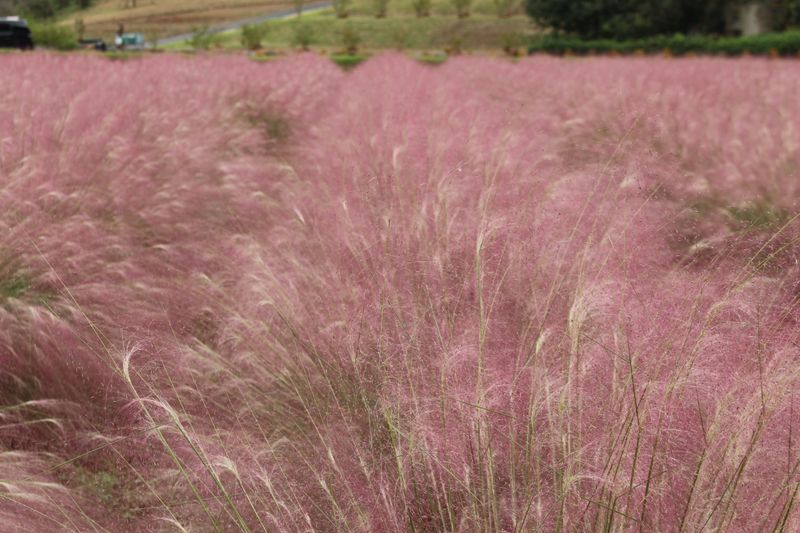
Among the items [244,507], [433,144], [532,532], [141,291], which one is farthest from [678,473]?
[433,144]

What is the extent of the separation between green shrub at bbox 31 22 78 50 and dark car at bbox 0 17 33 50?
160cm

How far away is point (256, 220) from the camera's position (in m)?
3.88

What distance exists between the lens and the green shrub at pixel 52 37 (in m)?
32.0

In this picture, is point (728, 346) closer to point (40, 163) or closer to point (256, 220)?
point (256, 220)

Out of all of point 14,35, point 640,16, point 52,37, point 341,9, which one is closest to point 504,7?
point 341,9

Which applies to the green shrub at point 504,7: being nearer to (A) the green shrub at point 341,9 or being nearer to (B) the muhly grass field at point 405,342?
(A) the green shrub at point 341,9

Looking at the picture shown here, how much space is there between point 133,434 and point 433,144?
2756mm

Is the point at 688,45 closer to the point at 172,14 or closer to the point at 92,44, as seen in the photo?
the point at 92,44

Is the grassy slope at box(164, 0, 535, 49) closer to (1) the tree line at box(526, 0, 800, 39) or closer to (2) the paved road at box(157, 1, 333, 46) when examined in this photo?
(2) the paved road at box(157, 1, 333, 46)

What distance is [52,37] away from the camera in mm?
32656

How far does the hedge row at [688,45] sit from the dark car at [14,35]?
20871 millimetres

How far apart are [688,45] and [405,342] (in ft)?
86.0

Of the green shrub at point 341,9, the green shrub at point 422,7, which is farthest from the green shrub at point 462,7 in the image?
the green shrub at point 341,9

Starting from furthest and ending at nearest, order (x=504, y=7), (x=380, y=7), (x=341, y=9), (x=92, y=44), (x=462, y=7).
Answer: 1. (x=341, y=9)
2. (x=380, y=7)
3. (x=462, y=7)
4. (x=504, y=7)
5. (x=92, y=44)
